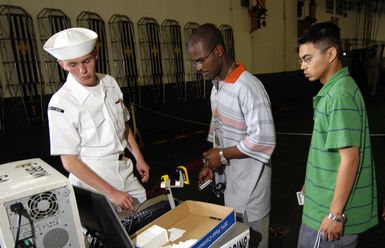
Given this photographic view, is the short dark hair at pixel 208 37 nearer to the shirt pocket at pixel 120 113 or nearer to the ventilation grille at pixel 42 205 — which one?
the shirt pocket at pixel 120 113

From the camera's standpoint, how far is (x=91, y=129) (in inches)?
51.9

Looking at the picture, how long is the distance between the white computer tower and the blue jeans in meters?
0.91

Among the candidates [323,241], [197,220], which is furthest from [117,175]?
[323,241]

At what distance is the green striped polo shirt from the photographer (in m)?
1.06

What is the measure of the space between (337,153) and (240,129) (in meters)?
0.41

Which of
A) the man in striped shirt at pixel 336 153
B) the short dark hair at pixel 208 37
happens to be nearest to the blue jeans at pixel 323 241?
the man in striped shirt at pixel 336 153

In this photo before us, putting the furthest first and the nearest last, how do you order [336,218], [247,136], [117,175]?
[117,175] < [247,136] < [336,218]

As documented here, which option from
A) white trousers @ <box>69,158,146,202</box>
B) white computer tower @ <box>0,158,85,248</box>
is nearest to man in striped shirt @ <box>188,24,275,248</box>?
white trousers @ <box>69,158,146,202</box>

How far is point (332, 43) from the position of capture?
1140mm

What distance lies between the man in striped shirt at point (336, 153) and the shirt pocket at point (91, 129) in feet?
3.02

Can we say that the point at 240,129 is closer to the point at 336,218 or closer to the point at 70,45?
the point at 336,218

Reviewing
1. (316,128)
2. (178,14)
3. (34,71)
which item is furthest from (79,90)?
(178,14)

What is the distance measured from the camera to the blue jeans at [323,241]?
117cm

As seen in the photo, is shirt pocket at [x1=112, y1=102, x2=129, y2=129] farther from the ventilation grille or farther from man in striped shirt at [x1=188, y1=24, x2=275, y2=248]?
the ventilation grille
